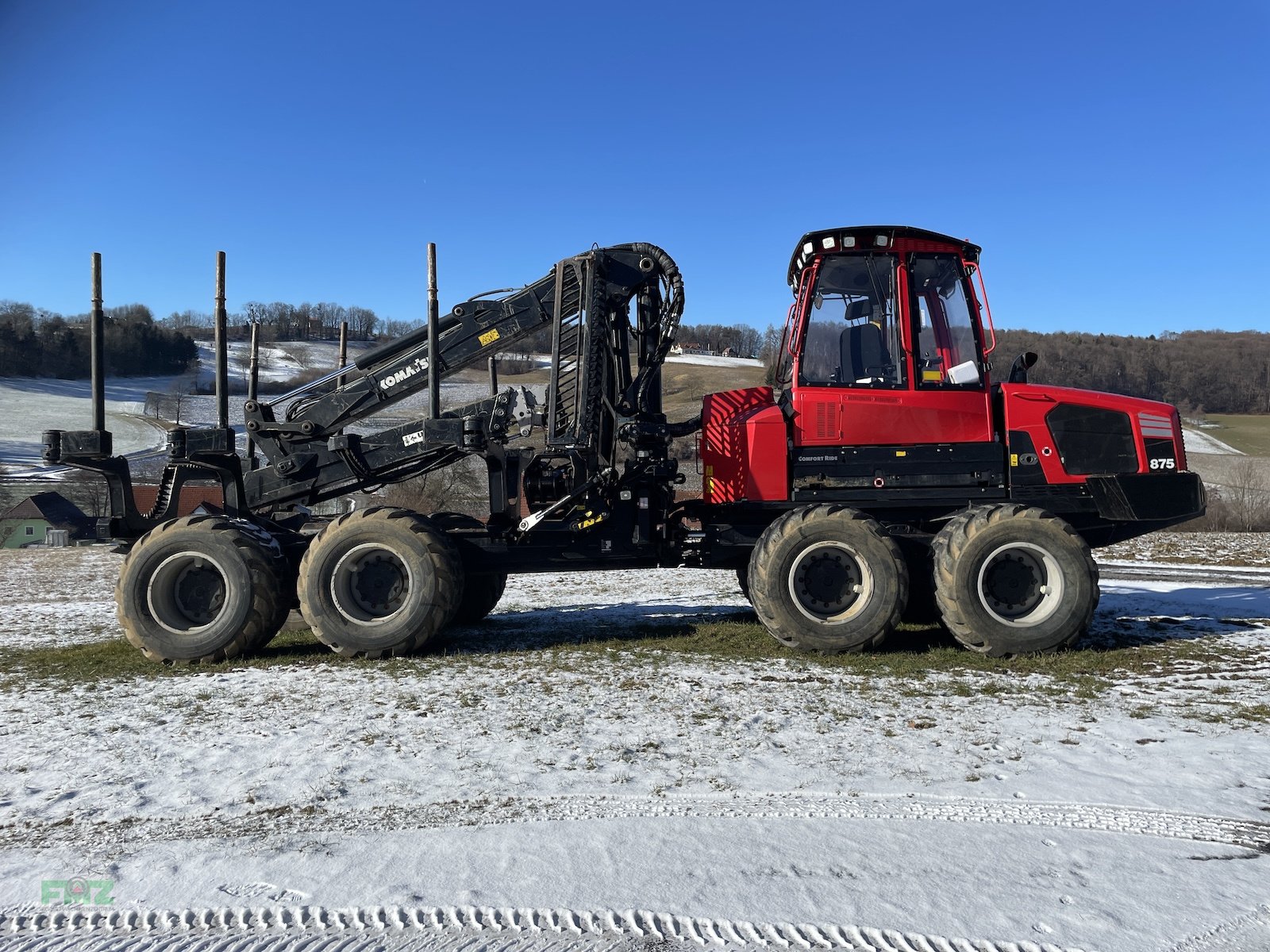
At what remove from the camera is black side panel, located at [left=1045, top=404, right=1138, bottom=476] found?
26.5 feet

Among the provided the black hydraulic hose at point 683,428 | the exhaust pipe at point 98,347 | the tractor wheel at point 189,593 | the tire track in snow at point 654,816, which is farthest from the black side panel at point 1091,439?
the exhaust pipe at point 98,347

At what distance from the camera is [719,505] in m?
8.57

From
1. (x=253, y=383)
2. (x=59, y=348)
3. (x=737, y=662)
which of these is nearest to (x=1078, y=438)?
(x=737, y=662)

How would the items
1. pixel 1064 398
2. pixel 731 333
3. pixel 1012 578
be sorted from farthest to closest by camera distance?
pixel 731 333, pixel 1064 398, pixel 1012 578

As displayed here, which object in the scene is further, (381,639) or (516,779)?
(381,639)

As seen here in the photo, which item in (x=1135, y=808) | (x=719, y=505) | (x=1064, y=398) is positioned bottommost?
(x=1135, y=808)

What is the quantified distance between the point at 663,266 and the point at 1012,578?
4277mm

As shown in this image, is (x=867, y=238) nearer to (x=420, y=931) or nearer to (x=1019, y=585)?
(x=1019, y=585)

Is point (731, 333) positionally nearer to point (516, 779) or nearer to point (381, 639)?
point (381, 639)

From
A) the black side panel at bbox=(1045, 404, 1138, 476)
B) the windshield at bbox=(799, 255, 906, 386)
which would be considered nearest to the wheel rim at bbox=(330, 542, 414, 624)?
the windshield at bbox=(799, 255, 906, 386)

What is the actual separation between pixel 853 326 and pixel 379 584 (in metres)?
4.86

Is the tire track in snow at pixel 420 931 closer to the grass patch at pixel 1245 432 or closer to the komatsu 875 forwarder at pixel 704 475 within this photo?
the komatsu 875 forwarder at pixel 704 475

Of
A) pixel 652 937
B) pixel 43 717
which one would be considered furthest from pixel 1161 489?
pixel 43 717

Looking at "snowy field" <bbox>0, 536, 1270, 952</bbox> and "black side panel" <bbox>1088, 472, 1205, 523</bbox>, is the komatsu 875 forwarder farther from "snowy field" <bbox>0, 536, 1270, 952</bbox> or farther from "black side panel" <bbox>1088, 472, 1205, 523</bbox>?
"snowy field" <bbox>0, 536, 1270, 952</bbox>
